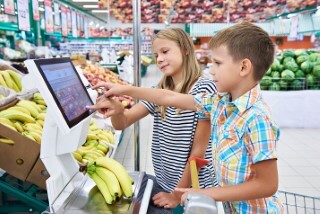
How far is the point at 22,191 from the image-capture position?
167 centimetres

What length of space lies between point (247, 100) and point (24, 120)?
1.48m

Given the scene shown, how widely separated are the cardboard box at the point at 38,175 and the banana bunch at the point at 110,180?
13.3 inches

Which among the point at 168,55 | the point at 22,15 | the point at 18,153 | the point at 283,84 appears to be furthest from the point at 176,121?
the point at 283,84

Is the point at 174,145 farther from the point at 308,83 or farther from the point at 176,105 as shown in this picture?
the point at 308,83

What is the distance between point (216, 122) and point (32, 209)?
106 centimetres

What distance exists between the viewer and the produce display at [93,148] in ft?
6.76

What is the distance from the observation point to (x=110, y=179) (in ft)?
4.54

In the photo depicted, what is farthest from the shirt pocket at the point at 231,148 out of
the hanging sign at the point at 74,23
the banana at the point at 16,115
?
the hanging sign at the point at 74,23

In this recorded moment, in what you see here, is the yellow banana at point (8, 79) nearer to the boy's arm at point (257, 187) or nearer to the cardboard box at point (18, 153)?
the cardboard box at point (18, 153)

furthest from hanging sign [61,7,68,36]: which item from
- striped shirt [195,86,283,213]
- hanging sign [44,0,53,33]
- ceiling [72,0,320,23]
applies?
striped shirt [195,86,283,213]

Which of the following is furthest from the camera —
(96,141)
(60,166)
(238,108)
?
(96,141)

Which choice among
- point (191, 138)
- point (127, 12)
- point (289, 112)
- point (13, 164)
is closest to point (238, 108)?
point (191, 138)

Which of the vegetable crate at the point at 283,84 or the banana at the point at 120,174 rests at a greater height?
the banana at the point at 120,174

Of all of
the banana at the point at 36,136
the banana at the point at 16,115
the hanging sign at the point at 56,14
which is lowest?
the banana at the point at 36,136
